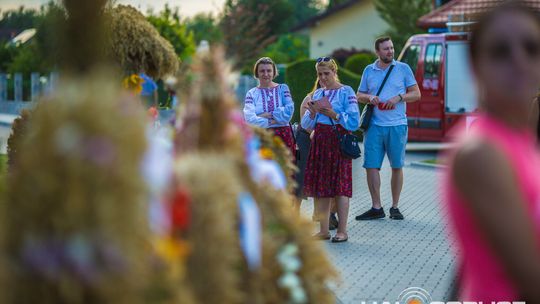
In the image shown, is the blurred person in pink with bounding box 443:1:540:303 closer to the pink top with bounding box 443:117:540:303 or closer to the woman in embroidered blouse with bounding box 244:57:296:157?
the pink top with bounding box 443:117:540:303

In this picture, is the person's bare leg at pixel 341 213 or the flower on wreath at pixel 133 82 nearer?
the flower on wreath at pixel 133 82

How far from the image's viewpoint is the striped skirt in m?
10.2

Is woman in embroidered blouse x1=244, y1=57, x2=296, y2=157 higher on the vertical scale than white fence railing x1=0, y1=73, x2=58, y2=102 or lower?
higher

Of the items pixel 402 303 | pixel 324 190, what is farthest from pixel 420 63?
pixel 402 303

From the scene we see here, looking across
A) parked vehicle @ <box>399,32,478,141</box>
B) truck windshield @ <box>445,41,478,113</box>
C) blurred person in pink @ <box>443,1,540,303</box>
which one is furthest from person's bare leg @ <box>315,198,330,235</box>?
truck windshield @ <box>445,41,478,113</box>

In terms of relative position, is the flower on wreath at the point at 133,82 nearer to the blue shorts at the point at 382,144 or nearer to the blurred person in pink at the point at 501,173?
the blurred person in pink at the point at 501,173

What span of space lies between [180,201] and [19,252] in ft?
1.64

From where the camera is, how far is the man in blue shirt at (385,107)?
11531mm

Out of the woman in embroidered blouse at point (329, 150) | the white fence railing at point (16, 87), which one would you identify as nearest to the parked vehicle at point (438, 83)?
the woman in embroidered blouse at point (329, 150)

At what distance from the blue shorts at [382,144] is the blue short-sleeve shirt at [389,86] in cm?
7

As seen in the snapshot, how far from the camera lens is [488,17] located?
248 cm

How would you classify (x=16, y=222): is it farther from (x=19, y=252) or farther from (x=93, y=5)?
(x=93, y=5)

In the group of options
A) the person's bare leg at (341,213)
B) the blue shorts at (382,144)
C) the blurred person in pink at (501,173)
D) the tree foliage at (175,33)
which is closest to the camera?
the blurred person in pink at (501,173)

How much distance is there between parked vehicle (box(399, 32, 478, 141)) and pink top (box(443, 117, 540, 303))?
18.6 metres
